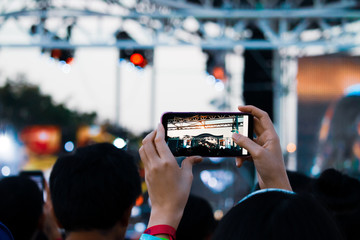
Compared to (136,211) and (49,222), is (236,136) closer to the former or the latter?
(49,222)

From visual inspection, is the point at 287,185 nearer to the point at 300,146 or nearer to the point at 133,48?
the point at 133,48

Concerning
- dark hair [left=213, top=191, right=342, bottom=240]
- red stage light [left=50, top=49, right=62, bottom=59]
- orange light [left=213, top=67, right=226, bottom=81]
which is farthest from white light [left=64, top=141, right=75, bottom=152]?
dark hair [left=213, top=191, right=342, bottom=240]

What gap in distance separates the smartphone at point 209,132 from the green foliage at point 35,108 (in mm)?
32384

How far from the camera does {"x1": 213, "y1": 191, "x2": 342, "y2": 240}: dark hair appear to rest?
30.4 inches

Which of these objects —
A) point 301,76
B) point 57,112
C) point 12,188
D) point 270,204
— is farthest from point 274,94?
point 57,112

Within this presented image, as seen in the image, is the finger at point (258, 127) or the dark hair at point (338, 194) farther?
the dark hair at point (338, 194)

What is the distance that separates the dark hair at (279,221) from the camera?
772 millimetres

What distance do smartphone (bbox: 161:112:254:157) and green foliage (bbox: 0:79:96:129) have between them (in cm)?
3238

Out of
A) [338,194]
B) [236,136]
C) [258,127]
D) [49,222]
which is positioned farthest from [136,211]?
[236,136]

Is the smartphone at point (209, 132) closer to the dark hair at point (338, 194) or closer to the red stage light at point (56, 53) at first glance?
the dark hair at point (338, 194)

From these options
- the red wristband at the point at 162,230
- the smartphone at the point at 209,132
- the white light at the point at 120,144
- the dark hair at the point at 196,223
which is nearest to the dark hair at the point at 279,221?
the red wristband at the point at 162,230

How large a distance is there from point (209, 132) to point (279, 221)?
2.14ft

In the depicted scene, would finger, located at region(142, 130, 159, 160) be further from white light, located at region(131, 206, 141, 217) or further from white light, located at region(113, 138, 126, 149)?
white light, located at region(131, 206, 141, 217)

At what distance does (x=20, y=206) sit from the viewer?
6.40ft
